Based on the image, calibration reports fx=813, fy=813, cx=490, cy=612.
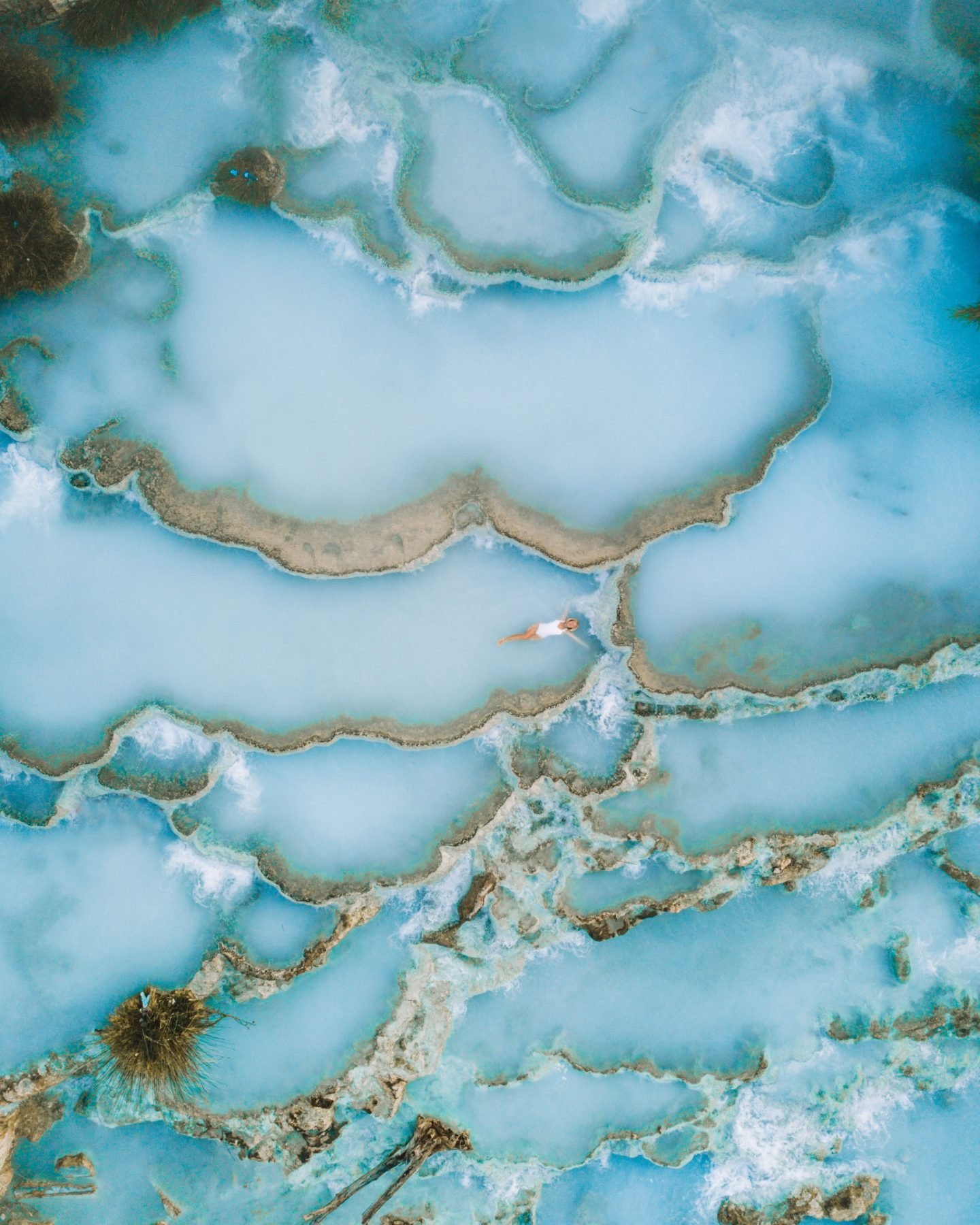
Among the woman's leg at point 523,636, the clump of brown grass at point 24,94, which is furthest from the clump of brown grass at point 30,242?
the woman's leg at point 523,636

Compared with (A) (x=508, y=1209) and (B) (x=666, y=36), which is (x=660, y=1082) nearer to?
(A) (x=508, y=1209)

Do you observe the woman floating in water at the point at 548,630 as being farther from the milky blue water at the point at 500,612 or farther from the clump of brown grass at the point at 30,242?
the clump of brown grass at the point at 30,242

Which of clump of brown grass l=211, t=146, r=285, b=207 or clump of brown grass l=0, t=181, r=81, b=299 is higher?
clump of brown grass l=211, t=146, r=285, b=207

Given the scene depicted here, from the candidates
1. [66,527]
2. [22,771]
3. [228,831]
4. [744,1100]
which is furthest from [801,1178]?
[66,527]

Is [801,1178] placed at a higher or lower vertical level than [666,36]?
lower

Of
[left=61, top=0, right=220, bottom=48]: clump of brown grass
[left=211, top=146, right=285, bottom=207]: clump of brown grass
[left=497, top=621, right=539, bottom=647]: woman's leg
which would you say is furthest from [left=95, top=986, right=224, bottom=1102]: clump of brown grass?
[left=61, top=0, right=220, bottom=48]: clump of brown grass

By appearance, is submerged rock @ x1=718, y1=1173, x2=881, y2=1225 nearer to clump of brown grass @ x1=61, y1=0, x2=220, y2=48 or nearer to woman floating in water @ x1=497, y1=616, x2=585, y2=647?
woman floating in water @ x1=497, y1=616, x2=585, y2=647

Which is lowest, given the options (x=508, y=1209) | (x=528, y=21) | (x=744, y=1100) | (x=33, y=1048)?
(x=508, y=1209)
